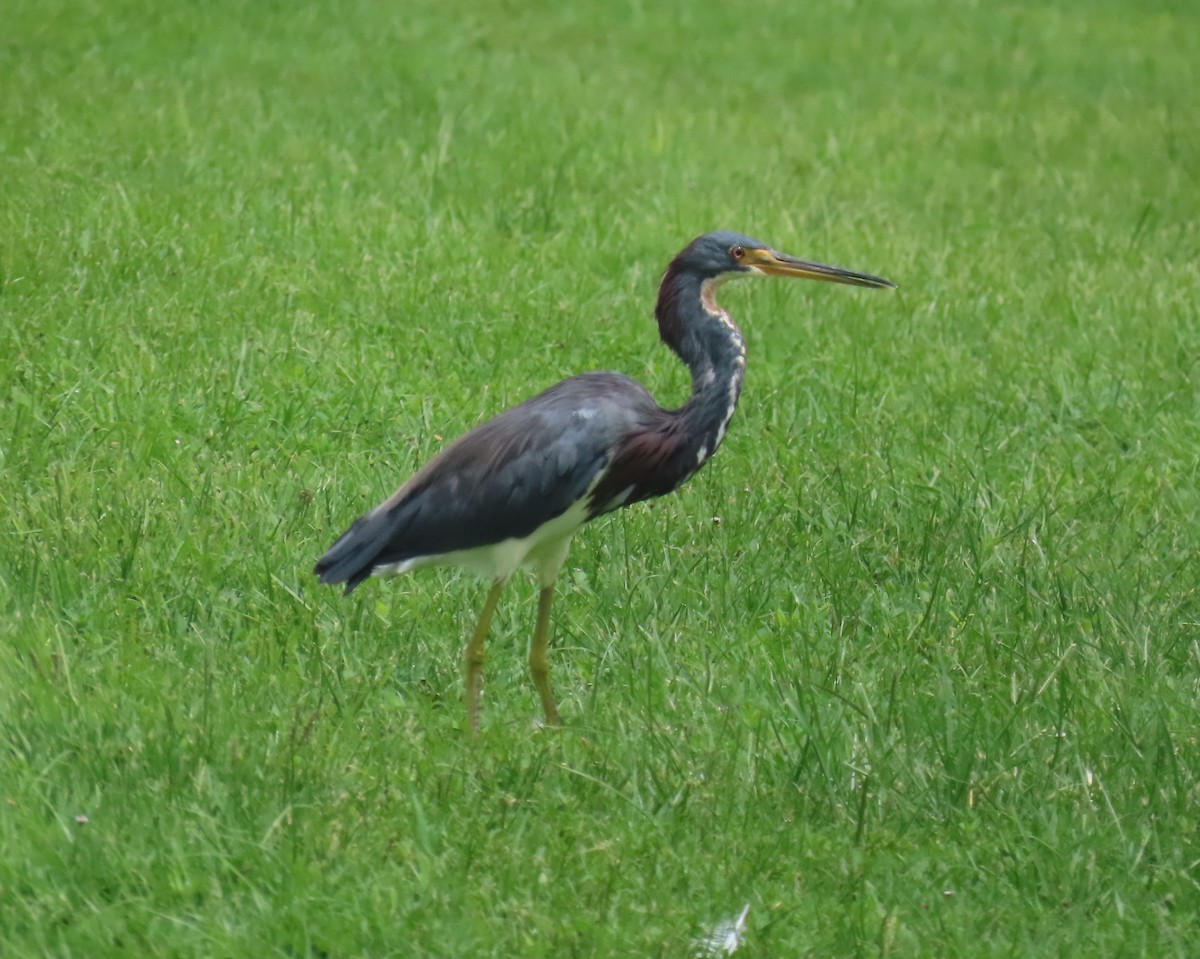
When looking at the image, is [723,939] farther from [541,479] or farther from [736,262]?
[736,262]

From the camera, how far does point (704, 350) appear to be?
520 cm

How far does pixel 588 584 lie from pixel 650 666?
0.85 meters

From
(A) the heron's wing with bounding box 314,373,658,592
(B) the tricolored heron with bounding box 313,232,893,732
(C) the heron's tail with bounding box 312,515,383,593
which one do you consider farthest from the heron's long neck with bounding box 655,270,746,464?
(C) the heron's tail with bounding box 312,515,383,593

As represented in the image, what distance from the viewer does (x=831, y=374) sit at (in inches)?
302

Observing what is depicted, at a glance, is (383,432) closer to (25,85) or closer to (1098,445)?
(1098,445)

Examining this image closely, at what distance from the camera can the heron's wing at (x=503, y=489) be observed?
496cm

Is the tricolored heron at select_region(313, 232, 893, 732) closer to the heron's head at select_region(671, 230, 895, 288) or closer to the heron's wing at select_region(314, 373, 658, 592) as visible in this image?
the heron's wing at select_region(314, 373, 658, 592)

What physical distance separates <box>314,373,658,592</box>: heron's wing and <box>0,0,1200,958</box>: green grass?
0.31 metres

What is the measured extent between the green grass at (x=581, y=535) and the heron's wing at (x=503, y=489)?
31 cm

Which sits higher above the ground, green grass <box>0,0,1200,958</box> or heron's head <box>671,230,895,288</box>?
heron's head <box>671,230,895,288</box>

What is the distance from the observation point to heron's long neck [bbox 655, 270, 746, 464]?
5070 millimetres

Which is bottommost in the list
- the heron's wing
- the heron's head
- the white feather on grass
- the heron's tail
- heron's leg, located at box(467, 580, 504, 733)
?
the white feather on grass

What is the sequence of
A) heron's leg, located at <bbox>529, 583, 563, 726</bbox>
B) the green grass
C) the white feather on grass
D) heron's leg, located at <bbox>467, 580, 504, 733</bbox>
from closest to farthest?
the white feather on grass → the green grass → heron's leg, located at <bbox>467, 580, 504, 733</bbox> → heron's leg, located at <bbox>529, 583, 563, 726</bbox>

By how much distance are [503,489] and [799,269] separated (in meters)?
1.30
